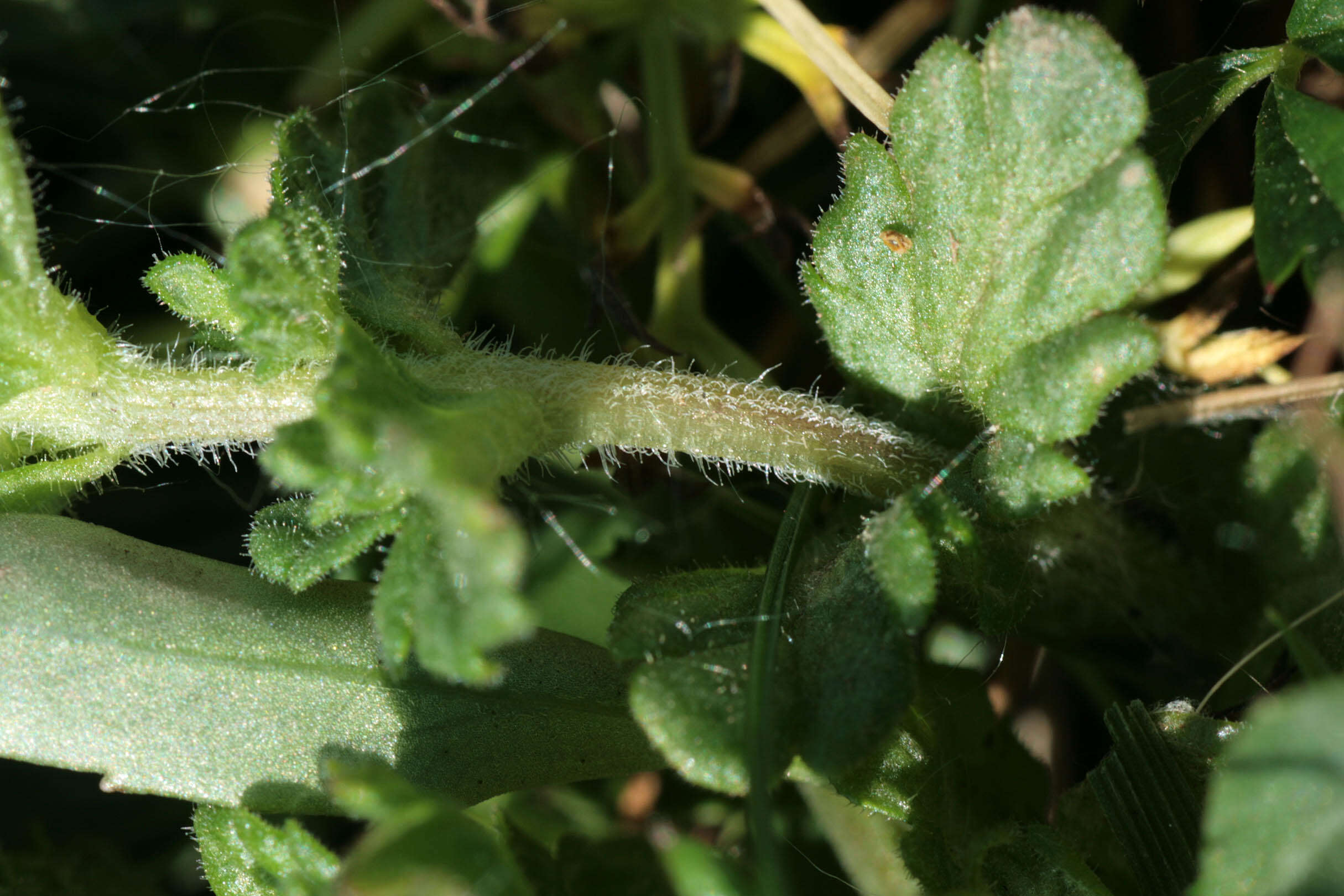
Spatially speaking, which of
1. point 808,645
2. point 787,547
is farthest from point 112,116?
point 808,645

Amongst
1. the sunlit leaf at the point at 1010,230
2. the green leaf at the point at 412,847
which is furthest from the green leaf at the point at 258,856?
the sunlit leaf at the point at 1010,230

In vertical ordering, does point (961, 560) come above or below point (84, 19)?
below

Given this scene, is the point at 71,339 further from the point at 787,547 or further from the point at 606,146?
the point at 606,146

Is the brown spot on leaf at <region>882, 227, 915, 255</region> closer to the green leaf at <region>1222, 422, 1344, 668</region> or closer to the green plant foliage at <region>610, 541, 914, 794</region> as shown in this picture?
the green plant foliage at <region>610, 541, 914, 794</region>

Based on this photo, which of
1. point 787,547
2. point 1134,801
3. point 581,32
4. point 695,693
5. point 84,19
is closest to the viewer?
point 695,693

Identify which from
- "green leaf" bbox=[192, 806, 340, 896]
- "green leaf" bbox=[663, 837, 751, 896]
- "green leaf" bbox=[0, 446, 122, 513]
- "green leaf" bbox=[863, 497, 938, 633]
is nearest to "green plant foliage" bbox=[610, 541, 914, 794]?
"green leaf" bbox=[863, 497, 938, 633]
